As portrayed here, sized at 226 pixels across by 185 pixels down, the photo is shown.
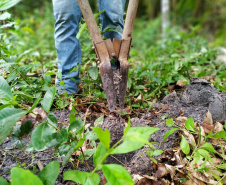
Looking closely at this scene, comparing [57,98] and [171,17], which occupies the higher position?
[57,98]

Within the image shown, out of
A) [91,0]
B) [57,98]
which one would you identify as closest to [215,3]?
[91,0]

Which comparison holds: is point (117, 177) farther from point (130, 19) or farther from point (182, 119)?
point (130, 19)

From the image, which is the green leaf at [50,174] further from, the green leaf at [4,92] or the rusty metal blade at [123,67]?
the rusty metal blade at [123,67]

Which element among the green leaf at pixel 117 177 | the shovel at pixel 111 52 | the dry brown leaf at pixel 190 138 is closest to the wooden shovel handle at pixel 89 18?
the shovel at pixel 111 52

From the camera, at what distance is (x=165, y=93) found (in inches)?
71.7

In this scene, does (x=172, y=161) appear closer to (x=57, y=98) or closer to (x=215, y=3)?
(x=57, y=98)

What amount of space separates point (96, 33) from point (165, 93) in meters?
0.82

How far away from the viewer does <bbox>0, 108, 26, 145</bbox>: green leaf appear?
0.76m

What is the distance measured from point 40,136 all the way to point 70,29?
1.12 metres

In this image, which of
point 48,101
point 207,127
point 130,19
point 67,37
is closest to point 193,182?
point 207,127

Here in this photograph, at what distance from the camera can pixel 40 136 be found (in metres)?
0.82

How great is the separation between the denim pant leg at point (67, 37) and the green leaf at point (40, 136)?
2.63ft

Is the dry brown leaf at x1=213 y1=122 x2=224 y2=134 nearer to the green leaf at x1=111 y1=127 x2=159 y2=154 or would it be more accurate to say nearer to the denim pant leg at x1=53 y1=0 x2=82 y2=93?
the green leaf at x1=111 y1=127 x2=159 y2=154

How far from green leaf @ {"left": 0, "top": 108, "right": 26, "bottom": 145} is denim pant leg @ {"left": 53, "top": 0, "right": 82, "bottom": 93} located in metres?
0.83
